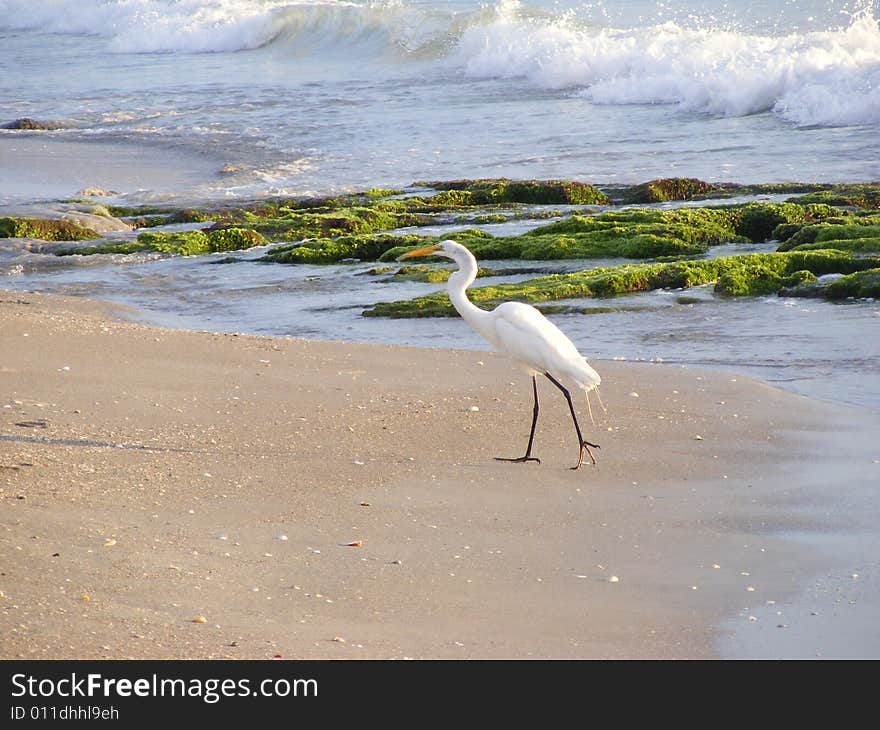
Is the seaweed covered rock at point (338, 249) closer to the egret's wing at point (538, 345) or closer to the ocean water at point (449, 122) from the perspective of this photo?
the ocean water at point (449, 122)

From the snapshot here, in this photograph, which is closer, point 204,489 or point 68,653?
point 68,653

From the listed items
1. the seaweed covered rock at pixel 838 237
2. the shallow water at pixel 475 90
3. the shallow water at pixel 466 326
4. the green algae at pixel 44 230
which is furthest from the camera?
the shallow water at pixel 475 90

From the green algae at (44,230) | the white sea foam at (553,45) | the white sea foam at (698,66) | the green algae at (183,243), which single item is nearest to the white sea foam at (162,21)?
the white sea foam at (553,45)

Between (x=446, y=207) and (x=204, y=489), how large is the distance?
37.2 feet

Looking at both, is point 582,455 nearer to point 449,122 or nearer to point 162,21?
point 449,122

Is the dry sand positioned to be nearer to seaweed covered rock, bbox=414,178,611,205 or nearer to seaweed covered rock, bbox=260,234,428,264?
seaweed covered rock, bbox=260,234,428,264

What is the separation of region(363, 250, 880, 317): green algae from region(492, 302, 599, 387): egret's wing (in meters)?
3.61

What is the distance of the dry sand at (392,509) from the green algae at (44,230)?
662 centimetres

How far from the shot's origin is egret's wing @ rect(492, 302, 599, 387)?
7043 mm

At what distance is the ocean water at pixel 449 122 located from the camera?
34.8ft

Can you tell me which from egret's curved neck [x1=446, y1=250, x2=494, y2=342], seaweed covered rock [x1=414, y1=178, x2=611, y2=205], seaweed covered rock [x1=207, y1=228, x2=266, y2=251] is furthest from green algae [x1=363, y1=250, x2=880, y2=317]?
seaweed covered rock [x1=414, y1=178, x2=611, y2=205]

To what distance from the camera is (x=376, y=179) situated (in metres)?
20.0
